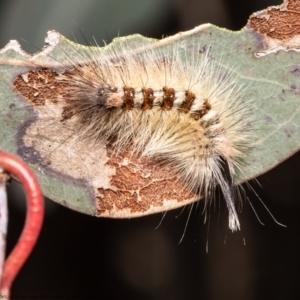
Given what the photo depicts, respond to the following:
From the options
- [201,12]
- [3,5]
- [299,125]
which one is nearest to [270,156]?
[299,125]

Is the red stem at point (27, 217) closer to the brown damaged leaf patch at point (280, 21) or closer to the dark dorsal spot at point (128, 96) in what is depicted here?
the dark dorsal spot at point (128, 96)

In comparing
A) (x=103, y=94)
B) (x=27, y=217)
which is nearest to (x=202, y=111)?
(x=103, y=94)

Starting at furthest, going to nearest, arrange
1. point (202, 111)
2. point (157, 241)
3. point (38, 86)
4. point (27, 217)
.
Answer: point (157, 241) → point (202, 111) → point (38, 86) → point (27, 217)

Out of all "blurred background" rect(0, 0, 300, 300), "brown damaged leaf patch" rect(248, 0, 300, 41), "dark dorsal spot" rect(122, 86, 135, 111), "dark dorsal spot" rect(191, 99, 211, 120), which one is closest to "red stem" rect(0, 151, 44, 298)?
"dark dorsal spot" rect(122, 86, 135, 111)

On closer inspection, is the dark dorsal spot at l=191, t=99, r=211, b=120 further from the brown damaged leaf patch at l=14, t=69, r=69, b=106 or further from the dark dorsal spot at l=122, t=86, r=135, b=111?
the brown damaged leaf patch at l=14, t=69, r=69, b=106

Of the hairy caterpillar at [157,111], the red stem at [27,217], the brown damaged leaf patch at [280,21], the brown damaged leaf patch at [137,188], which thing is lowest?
the red stem at [27,217]

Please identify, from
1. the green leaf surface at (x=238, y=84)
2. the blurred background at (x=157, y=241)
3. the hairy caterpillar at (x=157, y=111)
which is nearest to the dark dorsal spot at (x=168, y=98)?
the hairy caterpillar at (x=157, y=111)

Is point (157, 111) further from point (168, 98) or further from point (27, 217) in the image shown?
point (27, 217)
